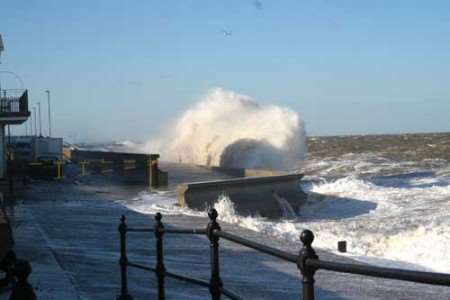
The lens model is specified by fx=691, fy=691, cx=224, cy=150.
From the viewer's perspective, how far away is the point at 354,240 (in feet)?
53.1

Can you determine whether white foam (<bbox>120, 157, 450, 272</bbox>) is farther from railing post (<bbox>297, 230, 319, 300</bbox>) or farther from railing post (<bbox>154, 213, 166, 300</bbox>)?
railing post (<bbox>297, 230, 319, 300</bbox>)

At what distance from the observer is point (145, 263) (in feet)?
31.2

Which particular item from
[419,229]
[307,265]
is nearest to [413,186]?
[419,229]

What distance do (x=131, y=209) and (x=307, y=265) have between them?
573 inches

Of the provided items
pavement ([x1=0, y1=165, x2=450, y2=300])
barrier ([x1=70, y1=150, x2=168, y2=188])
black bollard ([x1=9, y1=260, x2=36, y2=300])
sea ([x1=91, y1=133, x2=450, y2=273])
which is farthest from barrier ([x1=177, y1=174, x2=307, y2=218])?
black bollard ([x1=9, y1=260, x2=36, y2=300])

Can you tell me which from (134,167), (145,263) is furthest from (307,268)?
(134,167)

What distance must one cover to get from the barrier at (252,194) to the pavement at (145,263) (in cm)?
270

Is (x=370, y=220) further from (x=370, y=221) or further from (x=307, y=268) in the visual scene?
(x=307, y=268)

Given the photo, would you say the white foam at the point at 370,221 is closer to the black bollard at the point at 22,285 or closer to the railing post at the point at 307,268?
the black bollard at the point at 22,285

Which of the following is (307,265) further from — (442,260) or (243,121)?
(243,121)

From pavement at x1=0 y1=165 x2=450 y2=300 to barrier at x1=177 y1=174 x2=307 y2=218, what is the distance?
2704 mm

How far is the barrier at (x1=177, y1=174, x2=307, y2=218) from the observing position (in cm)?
1848

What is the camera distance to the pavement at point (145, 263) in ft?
25.4

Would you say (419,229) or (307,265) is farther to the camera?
(419,229)
